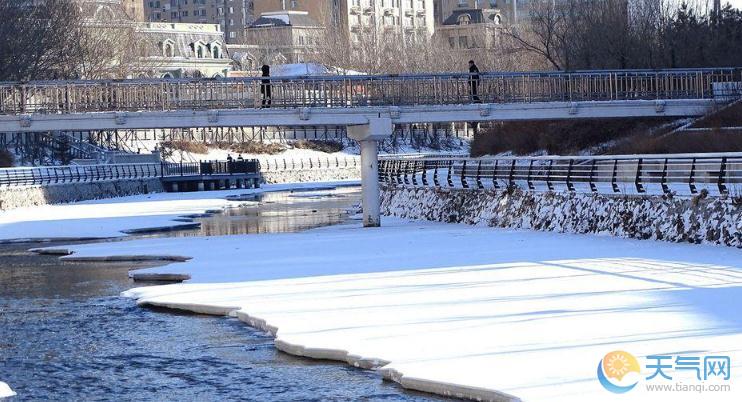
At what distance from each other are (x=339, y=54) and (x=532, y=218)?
377 feet

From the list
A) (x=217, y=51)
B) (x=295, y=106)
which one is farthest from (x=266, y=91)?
(x=217, y=51)

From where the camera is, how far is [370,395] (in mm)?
19422

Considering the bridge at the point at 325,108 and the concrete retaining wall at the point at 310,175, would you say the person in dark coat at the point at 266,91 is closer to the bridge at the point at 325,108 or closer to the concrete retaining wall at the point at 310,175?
the bridge at the point at 325,108

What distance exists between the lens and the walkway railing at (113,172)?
264 feet

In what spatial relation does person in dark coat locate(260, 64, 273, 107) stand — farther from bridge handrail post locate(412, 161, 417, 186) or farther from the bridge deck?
bridge handrail post locate(412, 161, 417, 186)

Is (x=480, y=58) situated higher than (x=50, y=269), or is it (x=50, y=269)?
(x=480, y=58)

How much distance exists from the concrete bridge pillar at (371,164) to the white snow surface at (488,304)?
10.8 metres

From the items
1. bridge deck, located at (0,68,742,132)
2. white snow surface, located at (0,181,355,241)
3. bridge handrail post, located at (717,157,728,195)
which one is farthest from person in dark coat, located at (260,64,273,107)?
bridge handrail post, located at (717,157,728,195)

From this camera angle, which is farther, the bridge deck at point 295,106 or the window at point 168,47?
the window at point 168,47

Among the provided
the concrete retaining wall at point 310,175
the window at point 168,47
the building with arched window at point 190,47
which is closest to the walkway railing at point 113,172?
the concrete retaining wall at point 310,175

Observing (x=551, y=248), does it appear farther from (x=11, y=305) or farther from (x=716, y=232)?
(x=11, y=305)

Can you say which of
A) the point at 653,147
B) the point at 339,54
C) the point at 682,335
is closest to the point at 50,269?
the point at 682,335

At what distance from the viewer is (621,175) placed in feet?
145

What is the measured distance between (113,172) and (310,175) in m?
29.2
